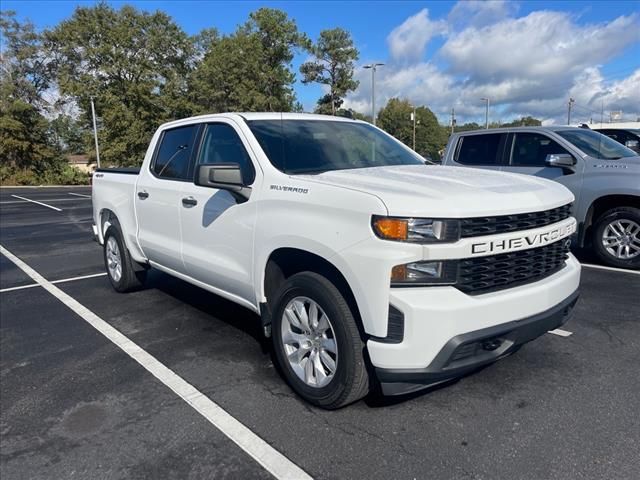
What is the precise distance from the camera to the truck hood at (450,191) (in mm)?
2576

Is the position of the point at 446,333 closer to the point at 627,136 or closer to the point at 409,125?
the point at 627,136

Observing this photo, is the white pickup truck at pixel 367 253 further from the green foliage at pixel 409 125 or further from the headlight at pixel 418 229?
the green foliage at pixel 409 125

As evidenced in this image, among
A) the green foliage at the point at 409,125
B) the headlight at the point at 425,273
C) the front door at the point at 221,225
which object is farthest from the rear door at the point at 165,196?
the green foliage at the point at 409,125

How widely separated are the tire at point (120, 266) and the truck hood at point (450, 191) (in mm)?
3225

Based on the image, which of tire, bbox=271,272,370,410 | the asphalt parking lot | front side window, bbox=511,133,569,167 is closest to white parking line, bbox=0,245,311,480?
the asphalt parking lot

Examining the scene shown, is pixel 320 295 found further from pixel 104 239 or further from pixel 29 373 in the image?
pixel 104 239

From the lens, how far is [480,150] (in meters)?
7.70

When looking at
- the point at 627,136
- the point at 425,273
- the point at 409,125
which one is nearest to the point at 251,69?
the point at 627,136

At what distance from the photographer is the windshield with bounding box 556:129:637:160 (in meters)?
6.77

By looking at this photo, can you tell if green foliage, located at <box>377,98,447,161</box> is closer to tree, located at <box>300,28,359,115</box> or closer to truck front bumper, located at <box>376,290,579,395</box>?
tree, located at <box>300,28,359,115</box>

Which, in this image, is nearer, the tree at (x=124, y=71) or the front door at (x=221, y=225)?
the front door at (x=221, y=225)

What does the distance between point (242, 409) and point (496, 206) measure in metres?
2.01

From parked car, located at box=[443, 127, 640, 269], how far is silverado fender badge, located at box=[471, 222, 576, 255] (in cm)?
389

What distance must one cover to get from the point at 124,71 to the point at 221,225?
145 ft
